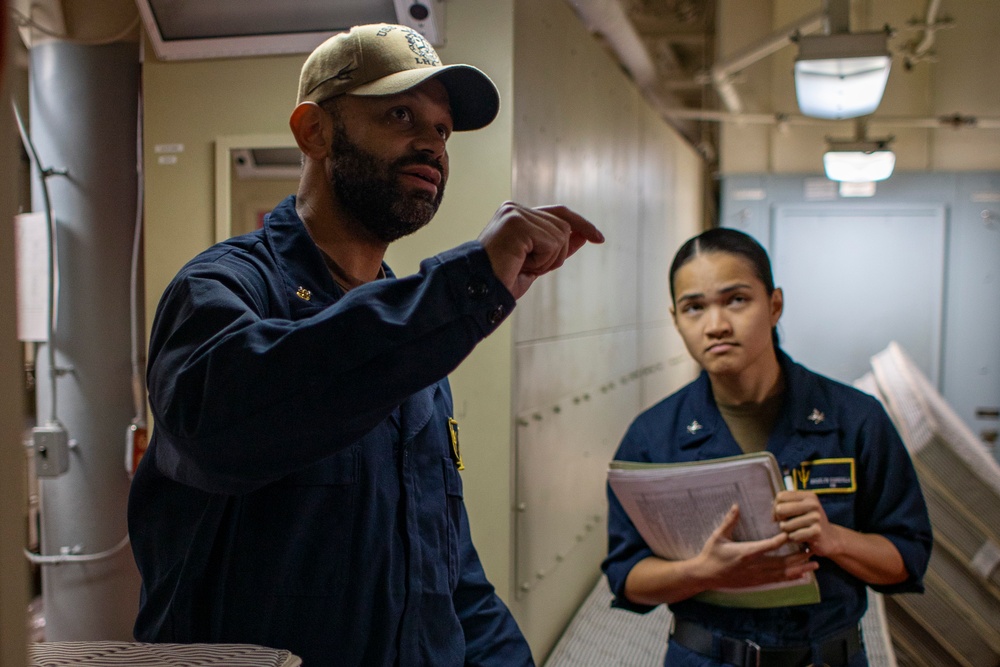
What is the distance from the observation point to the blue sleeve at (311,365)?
0.86m

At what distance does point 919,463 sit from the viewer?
13.3 ft

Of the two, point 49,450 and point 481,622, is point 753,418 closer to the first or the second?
point 481,622

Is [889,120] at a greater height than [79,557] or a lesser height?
greater

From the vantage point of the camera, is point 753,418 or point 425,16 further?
point 425,16

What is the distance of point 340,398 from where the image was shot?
87cm

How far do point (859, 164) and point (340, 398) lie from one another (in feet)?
15.6

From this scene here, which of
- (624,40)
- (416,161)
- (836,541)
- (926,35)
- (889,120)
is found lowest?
(836,541)

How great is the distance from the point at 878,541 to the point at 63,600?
296 cm

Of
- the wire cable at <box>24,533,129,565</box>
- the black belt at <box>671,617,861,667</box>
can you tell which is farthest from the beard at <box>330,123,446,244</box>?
the wire cable at <box>24,533,129,565</box>

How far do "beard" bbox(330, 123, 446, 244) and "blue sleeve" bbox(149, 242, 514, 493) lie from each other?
1.28 ft

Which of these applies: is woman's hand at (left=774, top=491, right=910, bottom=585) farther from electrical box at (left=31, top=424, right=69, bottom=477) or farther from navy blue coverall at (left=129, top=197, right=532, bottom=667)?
electrical box at (left=31, top=424, right=69, bottom=477)

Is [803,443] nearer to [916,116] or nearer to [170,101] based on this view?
[170,101]

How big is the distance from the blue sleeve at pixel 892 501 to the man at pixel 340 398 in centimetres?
85

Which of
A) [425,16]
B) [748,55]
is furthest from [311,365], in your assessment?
[748,55]
